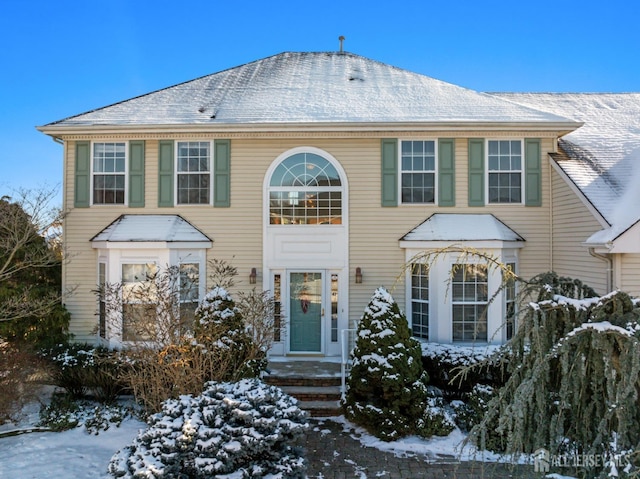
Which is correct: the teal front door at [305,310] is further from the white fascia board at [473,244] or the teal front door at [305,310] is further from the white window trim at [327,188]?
the white fascia board at [473,244]

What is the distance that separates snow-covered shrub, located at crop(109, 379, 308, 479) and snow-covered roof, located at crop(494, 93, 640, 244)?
660cm

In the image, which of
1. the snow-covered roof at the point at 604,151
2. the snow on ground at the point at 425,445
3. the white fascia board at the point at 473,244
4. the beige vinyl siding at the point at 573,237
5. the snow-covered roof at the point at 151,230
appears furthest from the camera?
the snow-covered roof at the point at 151,230

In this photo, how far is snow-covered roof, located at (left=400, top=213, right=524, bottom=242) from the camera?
9.62m

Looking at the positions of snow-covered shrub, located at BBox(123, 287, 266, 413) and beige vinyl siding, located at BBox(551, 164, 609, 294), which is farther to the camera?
beige vinyl siding, located at BBox(551, 164, 609, 294)

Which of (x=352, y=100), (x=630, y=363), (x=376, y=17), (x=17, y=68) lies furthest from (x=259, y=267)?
(x=17, y=68)

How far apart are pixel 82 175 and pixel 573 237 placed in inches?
447

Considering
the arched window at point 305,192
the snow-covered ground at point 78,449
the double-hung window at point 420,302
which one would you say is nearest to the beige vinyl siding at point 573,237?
the double-hung window at point 420,302

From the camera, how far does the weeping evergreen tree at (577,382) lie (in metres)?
2.55

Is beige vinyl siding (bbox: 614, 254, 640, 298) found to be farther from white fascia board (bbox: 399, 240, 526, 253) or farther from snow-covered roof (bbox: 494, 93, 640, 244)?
white fascia board (bbox: 399, 240, 526, 253)

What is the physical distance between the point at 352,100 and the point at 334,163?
1.77 metres

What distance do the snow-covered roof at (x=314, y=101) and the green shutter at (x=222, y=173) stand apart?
2.11 feet

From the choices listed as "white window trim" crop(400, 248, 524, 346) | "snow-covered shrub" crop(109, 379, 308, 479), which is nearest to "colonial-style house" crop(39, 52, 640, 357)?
"white window trim" crop(400, 248, 524, 346)

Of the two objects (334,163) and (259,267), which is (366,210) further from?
(259,267)

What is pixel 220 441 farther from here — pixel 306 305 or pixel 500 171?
pixel 500 171
